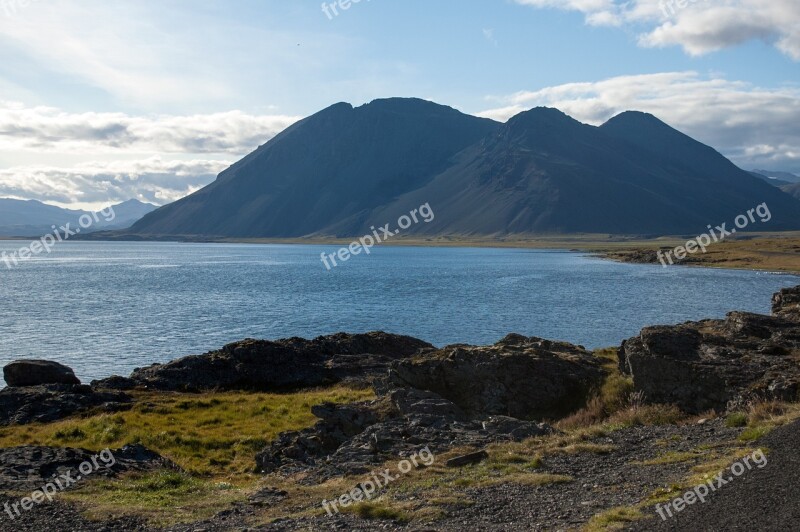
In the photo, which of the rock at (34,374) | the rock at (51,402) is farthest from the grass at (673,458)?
the rock at (34,374)

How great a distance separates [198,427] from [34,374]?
15.5 metres

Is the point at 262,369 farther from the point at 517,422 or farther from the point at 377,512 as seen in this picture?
the point at 377,512

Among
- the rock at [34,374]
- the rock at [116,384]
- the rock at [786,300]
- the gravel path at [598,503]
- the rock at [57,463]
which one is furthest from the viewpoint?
the rock at [116,384]

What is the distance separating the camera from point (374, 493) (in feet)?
61.5

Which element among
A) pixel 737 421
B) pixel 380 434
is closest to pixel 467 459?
pixel 380 434

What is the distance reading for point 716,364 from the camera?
26.8 meters

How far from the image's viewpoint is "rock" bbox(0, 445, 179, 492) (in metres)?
21.6

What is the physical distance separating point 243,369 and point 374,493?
30591 mm

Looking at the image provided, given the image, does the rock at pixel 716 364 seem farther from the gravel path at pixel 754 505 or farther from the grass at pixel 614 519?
the grass at pixel 614 519

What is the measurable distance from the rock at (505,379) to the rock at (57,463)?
36.9 ft

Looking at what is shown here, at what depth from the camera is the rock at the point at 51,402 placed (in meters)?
37.9

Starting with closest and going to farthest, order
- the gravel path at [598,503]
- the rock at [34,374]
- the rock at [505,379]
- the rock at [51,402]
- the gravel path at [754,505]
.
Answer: the gravel path at [754,505]
the gravel path at [598,503]
the rock at [505,379]
the rock at [51,402]
the rock at [34,374]

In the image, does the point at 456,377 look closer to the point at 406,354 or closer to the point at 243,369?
the point at 243,369

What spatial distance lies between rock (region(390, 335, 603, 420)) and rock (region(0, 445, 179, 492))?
442 inches
